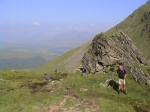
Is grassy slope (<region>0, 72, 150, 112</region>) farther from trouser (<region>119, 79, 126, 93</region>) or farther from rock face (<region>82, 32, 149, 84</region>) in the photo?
rock face (<region>82, 32, 149, 84</region>)

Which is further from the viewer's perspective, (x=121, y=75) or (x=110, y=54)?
(x=110, y=54)

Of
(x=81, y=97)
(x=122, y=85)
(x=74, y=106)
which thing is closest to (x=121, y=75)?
(x=122, y=85)

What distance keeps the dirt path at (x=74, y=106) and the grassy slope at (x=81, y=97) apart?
0.14 meters

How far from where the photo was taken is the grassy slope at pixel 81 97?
162 feet

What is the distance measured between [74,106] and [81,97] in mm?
3249

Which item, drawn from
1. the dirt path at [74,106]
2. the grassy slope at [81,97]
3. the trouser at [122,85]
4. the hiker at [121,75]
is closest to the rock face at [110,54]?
the grassy slope at [81,97]

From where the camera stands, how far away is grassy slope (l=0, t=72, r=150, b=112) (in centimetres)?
4947

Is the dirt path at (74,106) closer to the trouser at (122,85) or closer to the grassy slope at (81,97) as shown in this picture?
Result: the grassy slope at (81,97)

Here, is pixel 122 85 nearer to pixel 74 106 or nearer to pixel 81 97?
pixel 81 97

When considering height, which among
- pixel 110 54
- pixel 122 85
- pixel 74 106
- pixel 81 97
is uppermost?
pixel 110 54

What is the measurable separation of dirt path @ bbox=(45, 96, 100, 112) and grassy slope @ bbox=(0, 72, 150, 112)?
140 millimetres

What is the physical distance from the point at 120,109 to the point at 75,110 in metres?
6.19

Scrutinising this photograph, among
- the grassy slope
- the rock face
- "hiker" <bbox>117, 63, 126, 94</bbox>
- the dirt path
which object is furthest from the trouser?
the rock face

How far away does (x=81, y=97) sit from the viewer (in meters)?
52.4
